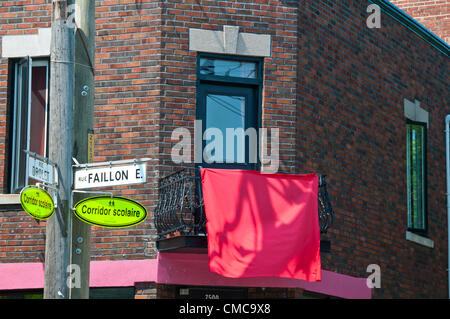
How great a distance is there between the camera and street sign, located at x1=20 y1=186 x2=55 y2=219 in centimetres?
850

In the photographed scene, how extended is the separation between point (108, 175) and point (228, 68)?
5.97m

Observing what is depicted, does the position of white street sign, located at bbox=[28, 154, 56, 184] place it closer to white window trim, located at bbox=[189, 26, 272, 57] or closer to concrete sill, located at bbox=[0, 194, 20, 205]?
concrete sill, located at bbox=[0, 194, 20, 205]

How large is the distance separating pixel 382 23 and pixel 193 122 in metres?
5.17

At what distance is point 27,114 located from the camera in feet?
47.9

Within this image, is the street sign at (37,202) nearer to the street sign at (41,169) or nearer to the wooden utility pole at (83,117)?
the street sign at (41,169)

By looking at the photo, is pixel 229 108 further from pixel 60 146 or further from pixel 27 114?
pixel 60 146

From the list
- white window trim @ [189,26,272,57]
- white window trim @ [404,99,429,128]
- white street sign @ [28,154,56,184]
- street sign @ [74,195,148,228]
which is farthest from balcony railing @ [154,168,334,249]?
white window trim @ [404,99,429,128]

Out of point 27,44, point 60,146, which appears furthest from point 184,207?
point 60,146

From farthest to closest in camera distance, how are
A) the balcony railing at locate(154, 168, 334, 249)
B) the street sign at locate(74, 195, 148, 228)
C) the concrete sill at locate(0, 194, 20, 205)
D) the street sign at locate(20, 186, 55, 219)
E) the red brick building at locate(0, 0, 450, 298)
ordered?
the concrete sill at locate(0, 194, 20, 205)
the red brick building at locate(0, 0, 450, 298)
the balcony railing at locate(154, 168, 334, 249)
the street sign at locate(74, 195, 148, 228)
the street sign at locate(20, 186, 55, 219)

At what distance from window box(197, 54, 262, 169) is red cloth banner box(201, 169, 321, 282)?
117cm

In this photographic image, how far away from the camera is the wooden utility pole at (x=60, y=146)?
8.74 metres

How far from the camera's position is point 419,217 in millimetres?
18172

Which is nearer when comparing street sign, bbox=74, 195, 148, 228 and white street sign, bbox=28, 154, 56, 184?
white street sign, bbox=28, 154, 56, 184

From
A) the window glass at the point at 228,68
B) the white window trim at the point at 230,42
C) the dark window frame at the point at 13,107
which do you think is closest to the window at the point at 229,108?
the window glass at the point at 228,68
